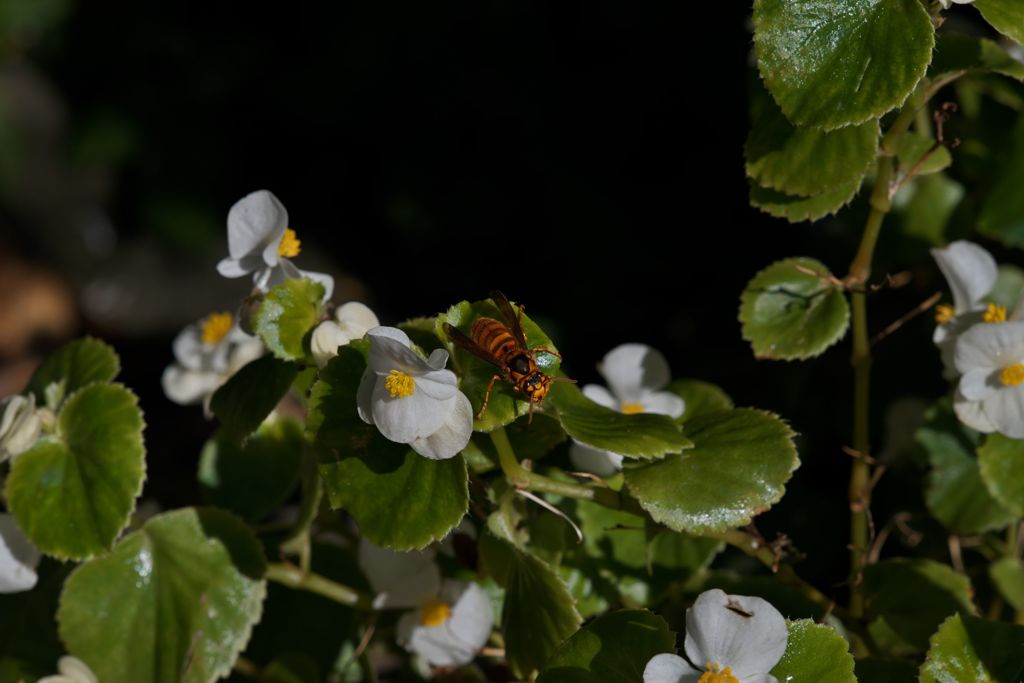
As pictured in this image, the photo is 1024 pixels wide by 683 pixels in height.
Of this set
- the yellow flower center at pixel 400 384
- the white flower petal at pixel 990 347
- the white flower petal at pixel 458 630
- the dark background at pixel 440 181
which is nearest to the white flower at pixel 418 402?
the yellow flower center at pixel 400 384

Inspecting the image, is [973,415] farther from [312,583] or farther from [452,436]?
[312,583]

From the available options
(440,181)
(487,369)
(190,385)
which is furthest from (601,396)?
(440,181)

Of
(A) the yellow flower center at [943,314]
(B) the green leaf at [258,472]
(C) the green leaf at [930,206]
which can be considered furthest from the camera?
(C) the green leaf at [930,206]

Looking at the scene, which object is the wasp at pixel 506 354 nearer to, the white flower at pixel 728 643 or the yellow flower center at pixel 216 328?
the white flower at pixel 728 643

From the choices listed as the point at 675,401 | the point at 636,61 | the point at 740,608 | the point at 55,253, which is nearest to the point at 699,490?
the point at 740,608

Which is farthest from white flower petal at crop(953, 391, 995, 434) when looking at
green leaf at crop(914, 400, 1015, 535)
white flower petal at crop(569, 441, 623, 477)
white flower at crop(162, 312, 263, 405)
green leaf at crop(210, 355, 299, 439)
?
white flower at crop(162, 312, 263, 405)

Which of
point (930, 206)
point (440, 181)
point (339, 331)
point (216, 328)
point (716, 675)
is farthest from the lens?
point (440, 181)
